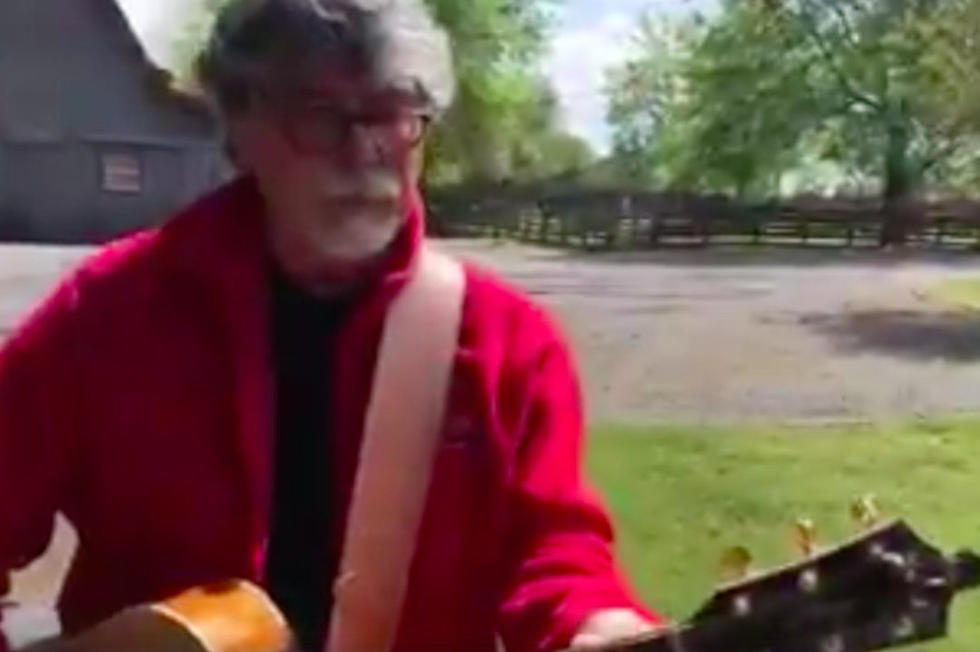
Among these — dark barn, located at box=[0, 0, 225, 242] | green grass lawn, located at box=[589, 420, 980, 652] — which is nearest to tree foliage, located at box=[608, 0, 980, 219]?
green grass lawn, located at box=[589, 420, 980, 652]

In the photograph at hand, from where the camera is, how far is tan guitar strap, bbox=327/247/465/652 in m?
1.01

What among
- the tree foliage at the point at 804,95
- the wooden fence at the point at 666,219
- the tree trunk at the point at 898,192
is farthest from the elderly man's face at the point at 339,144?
the wooden fence at the point at 666,219

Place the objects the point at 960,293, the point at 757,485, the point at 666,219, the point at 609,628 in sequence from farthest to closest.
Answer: the point at 666,219 → the point at 960,293 → the point at 757,485 → the point at 609,628

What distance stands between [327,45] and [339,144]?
4 cm

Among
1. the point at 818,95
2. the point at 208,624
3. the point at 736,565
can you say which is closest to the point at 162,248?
the point at 208,624

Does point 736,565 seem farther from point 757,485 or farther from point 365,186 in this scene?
point 757,485

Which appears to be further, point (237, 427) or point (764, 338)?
point (764, 338)

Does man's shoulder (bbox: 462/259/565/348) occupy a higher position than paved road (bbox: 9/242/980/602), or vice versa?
man's shoulder (bbox: 462/259/565/348)

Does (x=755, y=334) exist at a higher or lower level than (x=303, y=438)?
lower

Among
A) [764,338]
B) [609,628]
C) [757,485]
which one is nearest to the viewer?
[609,628]

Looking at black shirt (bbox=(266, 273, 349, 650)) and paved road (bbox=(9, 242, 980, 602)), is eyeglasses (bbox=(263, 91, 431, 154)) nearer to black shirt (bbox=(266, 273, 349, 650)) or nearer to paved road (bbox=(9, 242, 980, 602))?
black shirt (bbox=(266, 273, 349, 650))

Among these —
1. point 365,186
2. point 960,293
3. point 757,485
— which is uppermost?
point 365,186

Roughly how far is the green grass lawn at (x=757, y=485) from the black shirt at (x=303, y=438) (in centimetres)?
125

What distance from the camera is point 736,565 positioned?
3.06 feet
